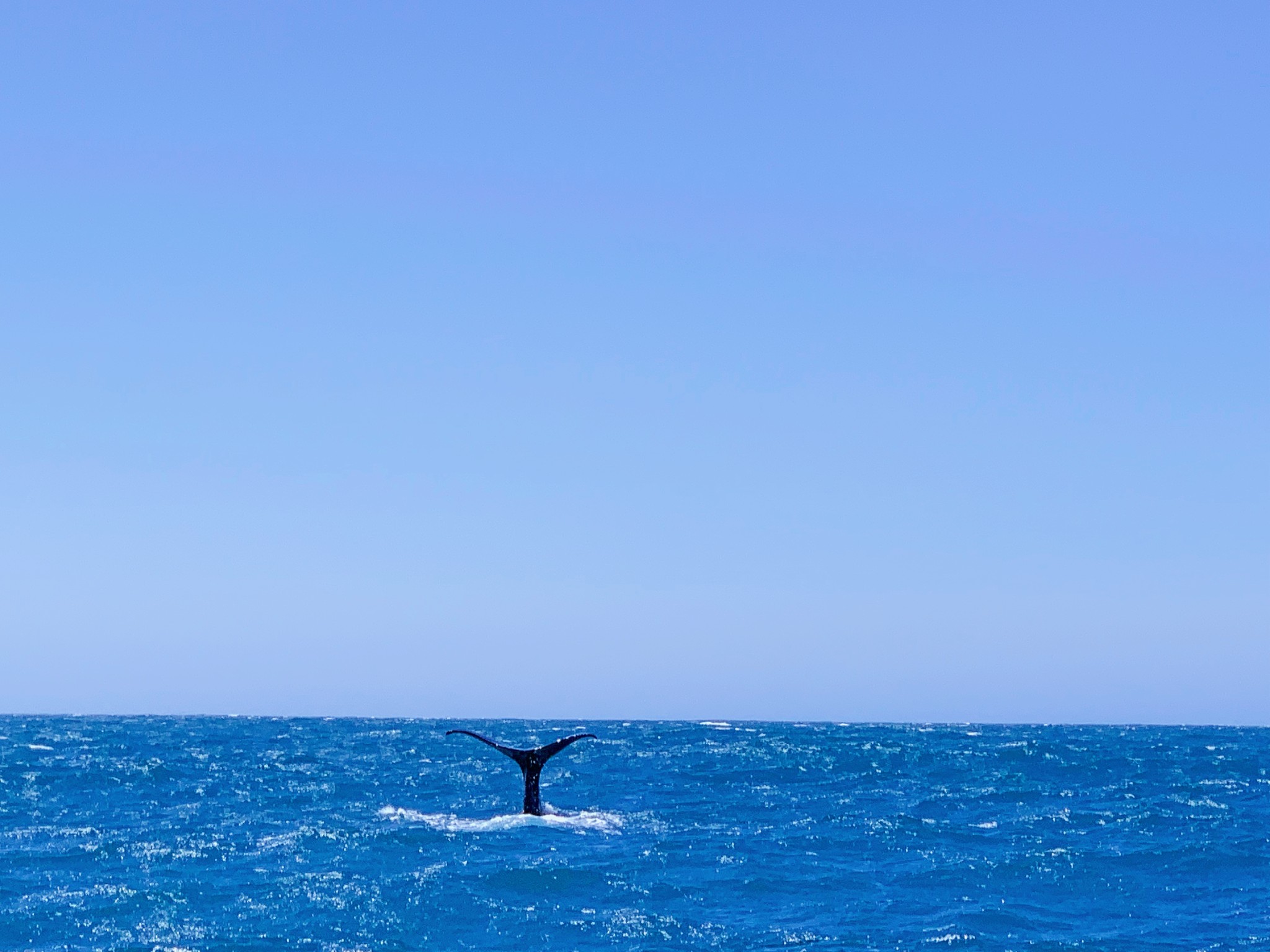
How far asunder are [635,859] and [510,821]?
638 centimetres

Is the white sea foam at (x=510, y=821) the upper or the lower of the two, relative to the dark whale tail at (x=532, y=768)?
A: lower

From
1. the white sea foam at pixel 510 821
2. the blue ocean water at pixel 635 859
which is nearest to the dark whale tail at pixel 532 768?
the white sea foam at pixel 510 821

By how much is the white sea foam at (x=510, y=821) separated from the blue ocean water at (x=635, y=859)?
0.50ft

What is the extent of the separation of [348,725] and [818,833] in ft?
361

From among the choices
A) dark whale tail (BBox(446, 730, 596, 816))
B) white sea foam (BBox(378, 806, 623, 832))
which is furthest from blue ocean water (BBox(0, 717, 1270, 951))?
dark whale tail (BBox(446, 730, 596, 816))

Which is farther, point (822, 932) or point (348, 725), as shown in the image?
point (348, 725)

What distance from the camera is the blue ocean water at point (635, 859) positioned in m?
20.4

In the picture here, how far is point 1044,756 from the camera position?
60.8 metres

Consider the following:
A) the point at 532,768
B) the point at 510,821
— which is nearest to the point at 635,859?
the point at 510,821

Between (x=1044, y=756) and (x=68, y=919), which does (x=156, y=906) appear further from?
(x=1044, y=756)

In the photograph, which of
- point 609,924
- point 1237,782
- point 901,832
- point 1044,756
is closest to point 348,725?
point 1044,756

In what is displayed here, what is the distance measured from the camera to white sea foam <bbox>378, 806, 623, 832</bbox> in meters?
31.1

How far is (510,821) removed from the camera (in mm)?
32250

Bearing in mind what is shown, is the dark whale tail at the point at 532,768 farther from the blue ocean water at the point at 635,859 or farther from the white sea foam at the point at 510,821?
the blue ocean water at the point at 635,859
